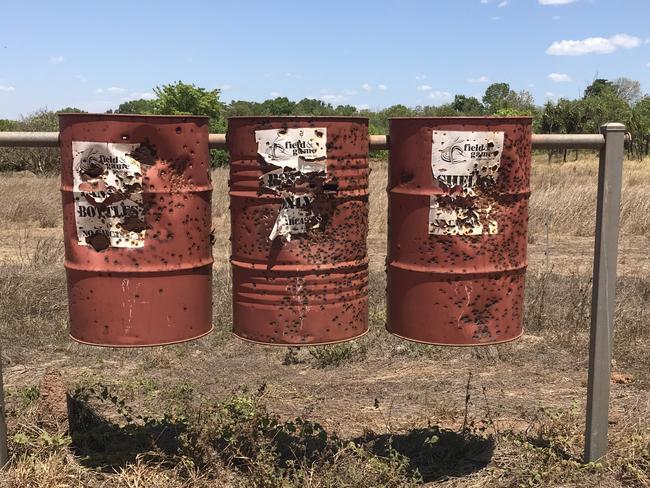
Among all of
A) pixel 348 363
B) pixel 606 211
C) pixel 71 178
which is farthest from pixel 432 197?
pixel 348 363

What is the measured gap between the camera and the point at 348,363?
5.27 metres

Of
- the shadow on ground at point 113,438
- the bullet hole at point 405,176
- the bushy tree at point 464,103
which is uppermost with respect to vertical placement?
the bushy tree at point 464,103

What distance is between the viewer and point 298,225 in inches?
103

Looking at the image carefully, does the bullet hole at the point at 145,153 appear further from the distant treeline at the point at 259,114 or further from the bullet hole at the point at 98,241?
the distant treeline at the point at 259,114

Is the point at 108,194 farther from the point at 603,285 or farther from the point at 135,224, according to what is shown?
the point at 603,285

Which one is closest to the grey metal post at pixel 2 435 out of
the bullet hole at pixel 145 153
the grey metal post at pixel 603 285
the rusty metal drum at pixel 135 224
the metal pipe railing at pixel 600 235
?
the metal pipe railing at pixel 600 235

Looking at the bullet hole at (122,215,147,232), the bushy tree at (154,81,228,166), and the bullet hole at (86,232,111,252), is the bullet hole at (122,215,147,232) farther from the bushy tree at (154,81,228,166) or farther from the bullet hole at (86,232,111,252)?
the bushy tree at (154,81,228,166)

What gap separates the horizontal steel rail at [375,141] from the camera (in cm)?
280

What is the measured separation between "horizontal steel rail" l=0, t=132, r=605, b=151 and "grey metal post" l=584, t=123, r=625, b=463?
8cm

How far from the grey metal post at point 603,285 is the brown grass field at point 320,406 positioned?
0.23 meters

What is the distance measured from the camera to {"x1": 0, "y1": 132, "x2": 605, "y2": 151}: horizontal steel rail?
280cm

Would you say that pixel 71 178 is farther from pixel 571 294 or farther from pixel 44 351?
pixel 571 294

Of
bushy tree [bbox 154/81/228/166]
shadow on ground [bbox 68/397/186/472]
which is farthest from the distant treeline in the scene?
shadow on ground [bbox 68/397/186/472]

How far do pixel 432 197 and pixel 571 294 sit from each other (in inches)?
184
